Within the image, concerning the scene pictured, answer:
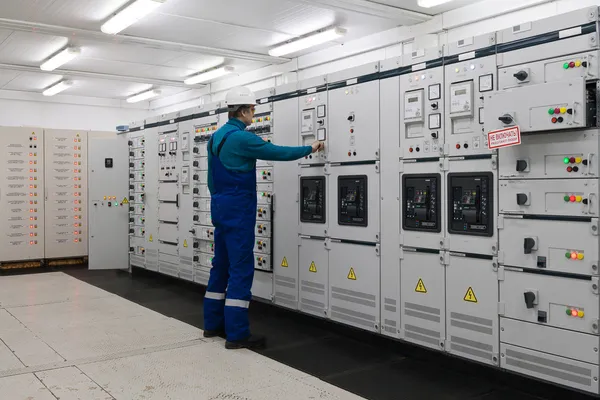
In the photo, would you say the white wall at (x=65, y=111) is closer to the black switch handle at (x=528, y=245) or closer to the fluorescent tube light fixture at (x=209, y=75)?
the fluorescent tube light fixture at (x=209, y=75)

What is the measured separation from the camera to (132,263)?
8.95 meters

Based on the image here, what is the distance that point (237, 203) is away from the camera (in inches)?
183

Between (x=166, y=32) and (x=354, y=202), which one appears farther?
(x=166, y=32)

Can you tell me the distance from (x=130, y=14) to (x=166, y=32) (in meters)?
1.50

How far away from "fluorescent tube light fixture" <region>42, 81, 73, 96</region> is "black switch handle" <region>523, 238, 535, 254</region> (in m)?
10.9

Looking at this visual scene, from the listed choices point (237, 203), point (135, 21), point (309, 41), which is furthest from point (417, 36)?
point (237, 203)

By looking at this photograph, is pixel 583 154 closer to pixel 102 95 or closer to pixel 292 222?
pixel 292 222

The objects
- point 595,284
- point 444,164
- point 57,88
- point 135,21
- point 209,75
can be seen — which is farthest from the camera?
point 57,88

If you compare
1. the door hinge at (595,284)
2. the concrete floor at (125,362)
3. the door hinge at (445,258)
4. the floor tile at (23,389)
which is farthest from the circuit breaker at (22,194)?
the door hinge at (595,284)

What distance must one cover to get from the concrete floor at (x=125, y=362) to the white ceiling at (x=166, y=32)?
3.85m

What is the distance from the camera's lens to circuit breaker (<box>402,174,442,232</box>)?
164 inches

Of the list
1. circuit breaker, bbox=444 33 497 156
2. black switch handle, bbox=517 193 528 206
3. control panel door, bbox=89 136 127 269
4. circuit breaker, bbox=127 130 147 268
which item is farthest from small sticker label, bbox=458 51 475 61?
control panel door, bbox=89 136 127 269

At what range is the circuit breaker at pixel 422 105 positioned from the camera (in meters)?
4.13

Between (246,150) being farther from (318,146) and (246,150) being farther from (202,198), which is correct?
(202,198)
